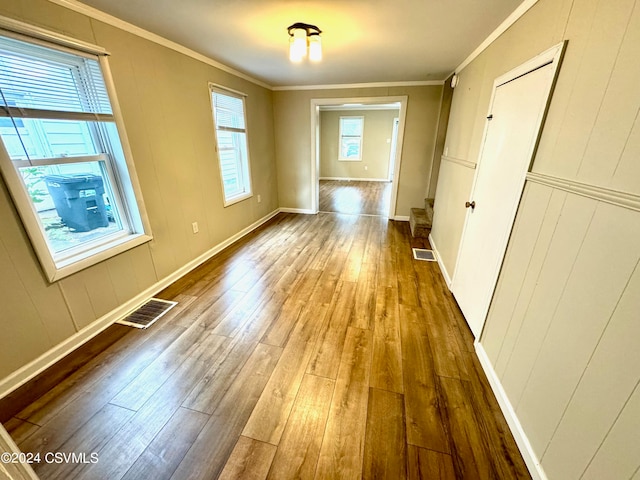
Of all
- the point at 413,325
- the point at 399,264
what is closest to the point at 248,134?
the point at 399,264

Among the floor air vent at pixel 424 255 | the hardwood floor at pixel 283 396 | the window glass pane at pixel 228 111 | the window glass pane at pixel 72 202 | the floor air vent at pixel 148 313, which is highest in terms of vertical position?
the window glass pane at pixel 228 111

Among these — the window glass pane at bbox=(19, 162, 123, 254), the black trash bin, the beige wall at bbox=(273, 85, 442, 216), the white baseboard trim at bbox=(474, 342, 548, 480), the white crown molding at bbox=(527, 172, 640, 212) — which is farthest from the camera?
the beige wall at bbox=(273, 85, 442, 216)

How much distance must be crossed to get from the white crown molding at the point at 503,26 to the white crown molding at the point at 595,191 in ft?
3.79

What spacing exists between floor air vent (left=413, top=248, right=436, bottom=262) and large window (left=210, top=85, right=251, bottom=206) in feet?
8.86

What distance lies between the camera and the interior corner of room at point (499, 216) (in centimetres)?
86

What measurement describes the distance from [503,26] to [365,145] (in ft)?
22.3

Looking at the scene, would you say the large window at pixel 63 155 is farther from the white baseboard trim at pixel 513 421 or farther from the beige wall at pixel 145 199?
the white baseboard trim at pixel 513 421

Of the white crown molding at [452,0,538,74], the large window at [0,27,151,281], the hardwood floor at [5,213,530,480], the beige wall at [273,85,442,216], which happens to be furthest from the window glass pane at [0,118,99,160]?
the beige wall at [273,85,442,216]

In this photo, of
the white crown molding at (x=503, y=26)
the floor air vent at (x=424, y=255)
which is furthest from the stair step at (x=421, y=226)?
the white crown molding at (x=503, y=26)

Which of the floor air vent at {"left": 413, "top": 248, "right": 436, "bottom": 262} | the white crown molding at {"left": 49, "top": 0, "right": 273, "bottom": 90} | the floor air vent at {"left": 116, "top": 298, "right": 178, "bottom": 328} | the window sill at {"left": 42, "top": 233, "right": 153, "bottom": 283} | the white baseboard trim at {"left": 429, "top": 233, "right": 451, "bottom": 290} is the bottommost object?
the floor air vent at {"left": 413, "top": 248, "right": 436, "bottom": 262}

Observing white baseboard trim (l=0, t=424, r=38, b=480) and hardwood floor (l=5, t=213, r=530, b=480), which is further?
hardwood floor (l=5, t=213, r=530, b=480)

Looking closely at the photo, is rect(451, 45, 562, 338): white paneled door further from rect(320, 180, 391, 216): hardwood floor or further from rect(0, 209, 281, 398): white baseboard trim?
rect(320, 180, 391, 216): hardwood floor

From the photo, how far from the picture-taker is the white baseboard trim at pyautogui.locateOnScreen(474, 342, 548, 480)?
1126 mm

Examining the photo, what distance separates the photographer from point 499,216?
1.69m
